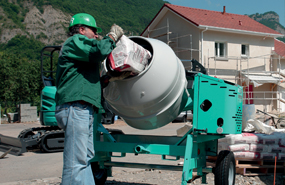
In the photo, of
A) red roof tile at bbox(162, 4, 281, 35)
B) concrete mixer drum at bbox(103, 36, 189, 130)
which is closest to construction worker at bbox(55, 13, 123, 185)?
concrete mixer drum at bbox(103, 36, 189, 130)

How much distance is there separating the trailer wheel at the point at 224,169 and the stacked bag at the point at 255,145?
1.41m

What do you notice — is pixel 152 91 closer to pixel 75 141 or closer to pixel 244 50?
pixel 75 141

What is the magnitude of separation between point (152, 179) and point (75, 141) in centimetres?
258

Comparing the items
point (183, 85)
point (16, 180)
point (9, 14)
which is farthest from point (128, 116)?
point (9, 14)

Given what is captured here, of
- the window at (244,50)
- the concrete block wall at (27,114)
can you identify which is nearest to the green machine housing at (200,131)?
the concrete block wall at (27,114)

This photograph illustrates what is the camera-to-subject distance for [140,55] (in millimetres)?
3385

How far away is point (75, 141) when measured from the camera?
288 cm

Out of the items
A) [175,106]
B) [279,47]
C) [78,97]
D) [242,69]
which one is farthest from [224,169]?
[279,47]

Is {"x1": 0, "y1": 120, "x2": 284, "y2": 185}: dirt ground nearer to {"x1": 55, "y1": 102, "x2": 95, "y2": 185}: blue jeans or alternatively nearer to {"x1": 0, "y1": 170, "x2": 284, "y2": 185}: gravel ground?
{"x1": 0, "y1": 170, "x2": 284, "y2": 185}: gravel ground

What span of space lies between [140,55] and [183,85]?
0.80m

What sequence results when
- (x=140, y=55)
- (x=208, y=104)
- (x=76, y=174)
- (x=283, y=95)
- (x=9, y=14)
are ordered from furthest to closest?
(x=9, y=14)
(x=283, y=95)
(x=208, y=104)
(x=140, y=55)
(x=76, y=174)

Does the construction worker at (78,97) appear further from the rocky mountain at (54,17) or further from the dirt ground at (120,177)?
the rocky mountain at (54,17)

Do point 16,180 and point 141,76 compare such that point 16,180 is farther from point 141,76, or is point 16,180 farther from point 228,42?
point 228,42

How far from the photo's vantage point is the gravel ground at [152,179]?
195 inches
